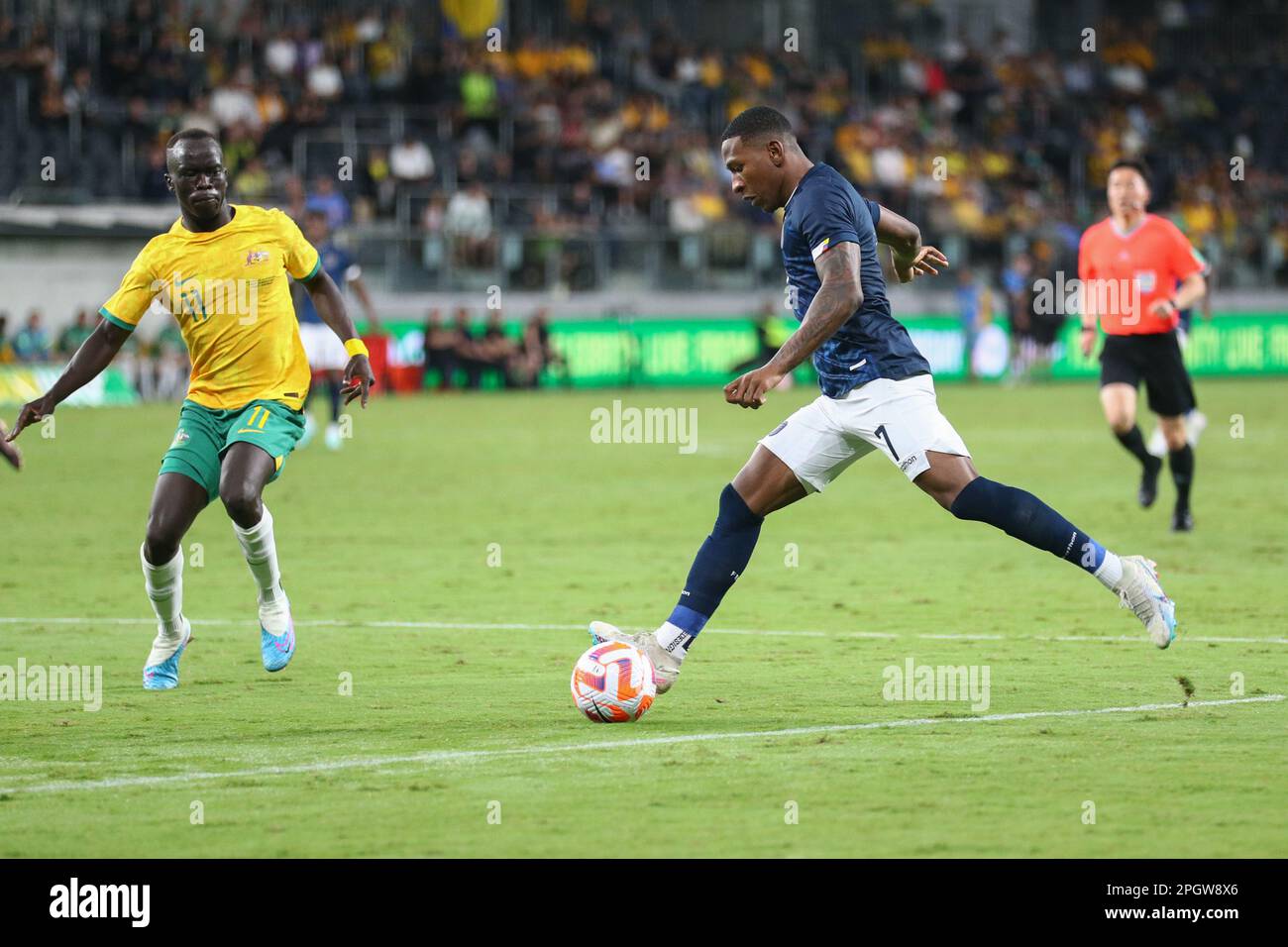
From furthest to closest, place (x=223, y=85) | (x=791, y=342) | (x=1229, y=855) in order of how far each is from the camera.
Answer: (x=223, y=85), (x=791, y=342), (x=1229, y=855)

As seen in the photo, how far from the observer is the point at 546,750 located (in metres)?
7.01

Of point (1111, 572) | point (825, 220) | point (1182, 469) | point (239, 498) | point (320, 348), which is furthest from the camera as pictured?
point (320, 348)

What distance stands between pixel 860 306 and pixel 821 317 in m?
0.31

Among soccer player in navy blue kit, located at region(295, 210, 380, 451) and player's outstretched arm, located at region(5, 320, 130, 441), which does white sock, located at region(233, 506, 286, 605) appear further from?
soccer player in navy blue kit, located at region(295, 210, 380, 451)

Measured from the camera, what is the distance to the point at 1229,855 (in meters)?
5.40

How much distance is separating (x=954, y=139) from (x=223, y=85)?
16901 mm

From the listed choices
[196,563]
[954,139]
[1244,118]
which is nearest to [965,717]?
[196,563]

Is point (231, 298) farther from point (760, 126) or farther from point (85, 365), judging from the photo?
point (760, 126)

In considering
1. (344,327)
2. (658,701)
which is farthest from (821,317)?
(344,327)

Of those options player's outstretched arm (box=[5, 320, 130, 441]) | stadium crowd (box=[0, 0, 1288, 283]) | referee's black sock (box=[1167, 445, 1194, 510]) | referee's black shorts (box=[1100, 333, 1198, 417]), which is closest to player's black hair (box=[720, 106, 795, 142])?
player's outstretched arm (box=[5, 320, 130, 441])

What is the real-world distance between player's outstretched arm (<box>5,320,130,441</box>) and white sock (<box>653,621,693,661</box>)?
2.67 m

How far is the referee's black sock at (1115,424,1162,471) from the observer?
48.3 ft
